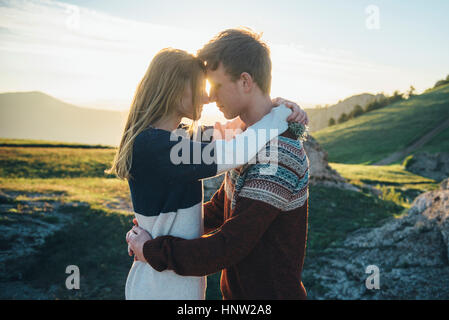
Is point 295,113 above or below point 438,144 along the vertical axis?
below

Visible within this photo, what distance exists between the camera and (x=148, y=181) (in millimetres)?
2082

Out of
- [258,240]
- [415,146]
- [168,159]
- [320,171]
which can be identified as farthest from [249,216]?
[415,146]

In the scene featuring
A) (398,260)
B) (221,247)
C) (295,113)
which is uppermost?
(295,113)

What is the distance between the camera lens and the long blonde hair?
2139mm

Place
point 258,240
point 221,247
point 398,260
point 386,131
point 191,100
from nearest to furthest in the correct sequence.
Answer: point 221,247 → point 258,240 → point 191,100 → point 398,260 → point 386,131

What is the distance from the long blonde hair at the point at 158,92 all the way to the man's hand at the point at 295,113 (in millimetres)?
668

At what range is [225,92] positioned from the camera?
233 centimetres

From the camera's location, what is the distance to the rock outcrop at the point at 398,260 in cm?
549

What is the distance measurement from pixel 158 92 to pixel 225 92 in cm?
47

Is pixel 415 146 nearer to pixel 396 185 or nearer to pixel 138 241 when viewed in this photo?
pixel 396 185
